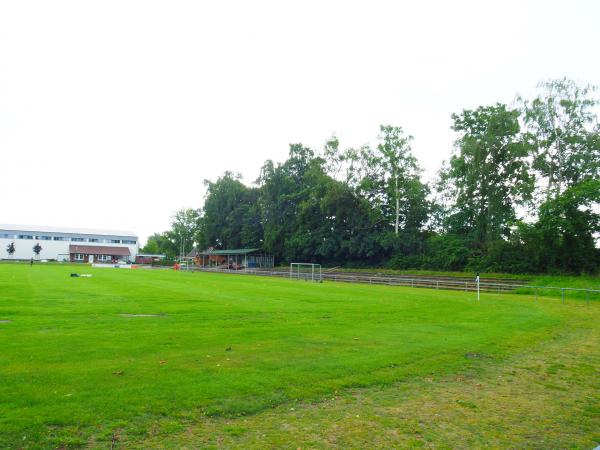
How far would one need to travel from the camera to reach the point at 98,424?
19.0 feet

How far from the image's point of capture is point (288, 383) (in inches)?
311

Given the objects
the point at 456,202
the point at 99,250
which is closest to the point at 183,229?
the point at 99,250

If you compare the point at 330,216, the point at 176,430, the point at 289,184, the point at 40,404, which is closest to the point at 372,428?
the point at 176,430

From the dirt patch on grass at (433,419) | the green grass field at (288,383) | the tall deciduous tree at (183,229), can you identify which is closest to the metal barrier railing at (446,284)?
the green grass field at (288,383)

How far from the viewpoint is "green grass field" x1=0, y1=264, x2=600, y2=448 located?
5.72 m

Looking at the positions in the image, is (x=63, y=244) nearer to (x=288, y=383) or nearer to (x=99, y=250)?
(x=99, y=250)

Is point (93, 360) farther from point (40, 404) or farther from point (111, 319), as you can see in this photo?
point (111, 319)

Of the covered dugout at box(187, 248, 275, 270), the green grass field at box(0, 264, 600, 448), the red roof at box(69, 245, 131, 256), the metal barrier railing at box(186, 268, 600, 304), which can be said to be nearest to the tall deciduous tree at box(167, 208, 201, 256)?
the red roof at box(69, 245, 131, 256)

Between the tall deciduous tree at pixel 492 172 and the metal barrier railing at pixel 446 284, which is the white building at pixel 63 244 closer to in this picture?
the metal barrier railing at pixel 446 284

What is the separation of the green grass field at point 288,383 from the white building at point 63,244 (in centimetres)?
11022

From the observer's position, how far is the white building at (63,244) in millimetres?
115188

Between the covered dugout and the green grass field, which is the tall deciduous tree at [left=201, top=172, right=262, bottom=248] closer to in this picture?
the covered dugout

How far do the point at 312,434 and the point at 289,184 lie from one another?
71540 millimetres

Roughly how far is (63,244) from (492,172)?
108 meters
